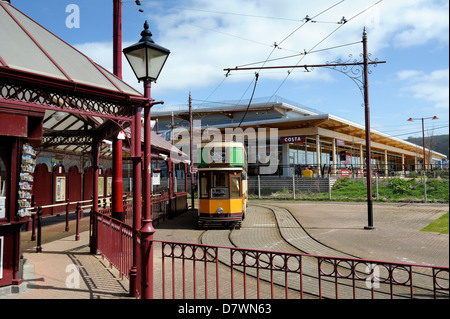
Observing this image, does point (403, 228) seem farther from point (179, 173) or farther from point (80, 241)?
point (179, 173)

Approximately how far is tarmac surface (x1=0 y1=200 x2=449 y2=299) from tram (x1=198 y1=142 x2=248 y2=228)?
0.68 meters

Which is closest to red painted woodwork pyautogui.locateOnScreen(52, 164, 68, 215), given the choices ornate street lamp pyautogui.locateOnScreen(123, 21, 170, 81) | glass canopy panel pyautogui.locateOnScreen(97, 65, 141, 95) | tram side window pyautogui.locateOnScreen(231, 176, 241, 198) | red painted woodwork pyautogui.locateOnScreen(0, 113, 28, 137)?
tram side window pyautogui.locateOnScreen(231, 176, 241, 198)

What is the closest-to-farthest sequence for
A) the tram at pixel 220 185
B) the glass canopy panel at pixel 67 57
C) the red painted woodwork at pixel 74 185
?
the glass canopy panel at pixel 67 57 < the tram at pixel 220 185 < the red painted woodwork at pixel 74 185

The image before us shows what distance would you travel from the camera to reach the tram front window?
13969mm

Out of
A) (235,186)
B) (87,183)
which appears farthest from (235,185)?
(87,183)

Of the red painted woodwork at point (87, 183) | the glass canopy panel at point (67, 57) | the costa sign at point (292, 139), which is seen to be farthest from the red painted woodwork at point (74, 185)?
the costa sign at point (292, 139)

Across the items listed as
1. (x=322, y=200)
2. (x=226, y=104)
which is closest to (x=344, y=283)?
(x=322, y=200)

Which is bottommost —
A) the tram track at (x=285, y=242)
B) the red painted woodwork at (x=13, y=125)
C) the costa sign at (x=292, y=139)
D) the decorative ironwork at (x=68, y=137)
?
the tram track at (x=285, y=242)

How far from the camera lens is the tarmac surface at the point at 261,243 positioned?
6.44 meters

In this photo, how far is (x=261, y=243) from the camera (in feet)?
Result: 35.7

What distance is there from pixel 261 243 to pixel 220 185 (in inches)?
151

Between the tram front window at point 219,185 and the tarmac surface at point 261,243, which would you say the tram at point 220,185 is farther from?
the tarmac surface at point 261,243

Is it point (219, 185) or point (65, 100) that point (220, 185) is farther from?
point (65, 100)

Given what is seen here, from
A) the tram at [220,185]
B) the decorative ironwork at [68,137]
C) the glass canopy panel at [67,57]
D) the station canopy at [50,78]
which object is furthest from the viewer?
the tram at [220,185]
